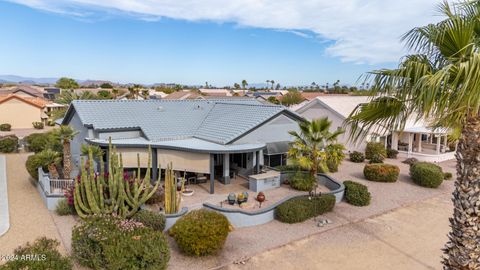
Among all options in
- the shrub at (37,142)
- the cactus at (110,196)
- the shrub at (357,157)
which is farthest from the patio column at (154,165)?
the shrub at (357,157)

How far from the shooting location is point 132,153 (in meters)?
24.0

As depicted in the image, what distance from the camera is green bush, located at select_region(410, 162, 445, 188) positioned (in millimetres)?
25016

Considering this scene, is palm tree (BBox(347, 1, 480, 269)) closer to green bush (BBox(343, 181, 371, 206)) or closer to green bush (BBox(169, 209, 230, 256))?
green bush (BBox(169, 209, 230, 256))

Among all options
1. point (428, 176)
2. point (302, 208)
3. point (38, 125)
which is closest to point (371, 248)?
point (302, 208)

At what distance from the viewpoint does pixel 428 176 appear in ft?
82.3

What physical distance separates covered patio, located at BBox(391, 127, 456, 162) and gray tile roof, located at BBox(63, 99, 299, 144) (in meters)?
17.3

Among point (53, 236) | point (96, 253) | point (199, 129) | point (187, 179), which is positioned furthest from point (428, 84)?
point (199, 129)

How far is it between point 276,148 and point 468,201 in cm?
1883

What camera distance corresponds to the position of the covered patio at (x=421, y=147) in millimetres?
35375

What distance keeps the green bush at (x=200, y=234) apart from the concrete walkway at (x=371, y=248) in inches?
48.6

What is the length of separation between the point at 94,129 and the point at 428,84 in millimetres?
23152

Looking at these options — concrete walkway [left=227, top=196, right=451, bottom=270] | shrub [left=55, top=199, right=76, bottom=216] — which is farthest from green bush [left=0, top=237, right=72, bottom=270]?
shrub [left=55, top=199, right=76, bottom=216]

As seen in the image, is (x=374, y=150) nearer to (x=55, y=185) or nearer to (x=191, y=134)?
(x=191, y=134)

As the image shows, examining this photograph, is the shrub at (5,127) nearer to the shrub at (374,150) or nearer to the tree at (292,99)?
the shrub at (374,150)
